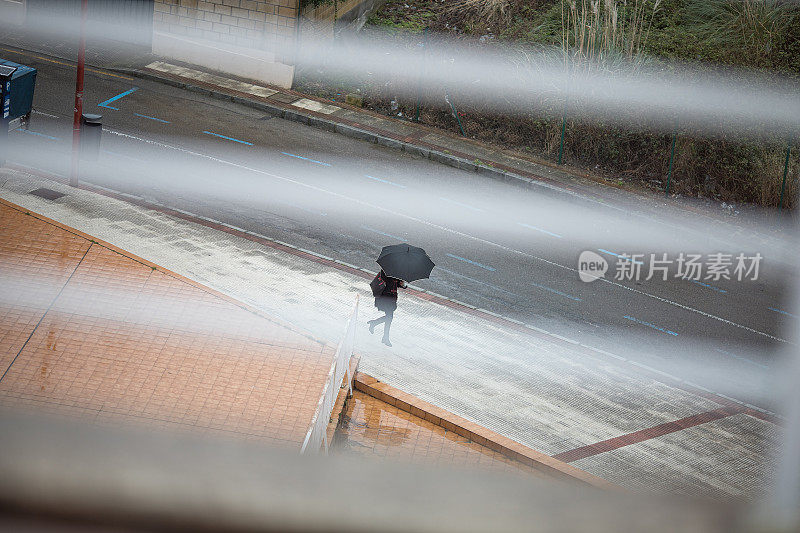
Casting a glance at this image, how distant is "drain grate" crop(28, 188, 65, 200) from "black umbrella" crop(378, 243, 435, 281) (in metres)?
6.76

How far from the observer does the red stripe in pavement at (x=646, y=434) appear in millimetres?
10315

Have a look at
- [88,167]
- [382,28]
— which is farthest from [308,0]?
[88,167]

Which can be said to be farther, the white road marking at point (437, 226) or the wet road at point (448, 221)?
the white road marking at point (437, 226)

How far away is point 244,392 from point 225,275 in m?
4.76

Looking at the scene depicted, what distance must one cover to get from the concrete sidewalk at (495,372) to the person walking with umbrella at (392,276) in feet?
1.26

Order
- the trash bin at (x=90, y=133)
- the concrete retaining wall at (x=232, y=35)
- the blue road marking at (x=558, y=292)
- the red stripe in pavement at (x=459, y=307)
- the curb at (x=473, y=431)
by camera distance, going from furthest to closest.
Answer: the concrete retaining wall at (x=232, y=35) → the trash bin at (x=90, y=133) → the blue road marking at (x=558, y=292) → the red stripe in pavement at (x=459, y=307) → the curb at (x=473, y=431)

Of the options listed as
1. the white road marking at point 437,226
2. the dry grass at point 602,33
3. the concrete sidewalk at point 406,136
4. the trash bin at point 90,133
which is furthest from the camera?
the dry grass at point 602,33

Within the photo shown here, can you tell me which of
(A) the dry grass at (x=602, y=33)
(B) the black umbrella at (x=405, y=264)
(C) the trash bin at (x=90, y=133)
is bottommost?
(B) the black umbrella at (x=405, y=264)

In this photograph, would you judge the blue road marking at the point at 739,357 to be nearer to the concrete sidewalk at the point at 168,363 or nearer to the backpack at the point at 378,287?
the backpack at the point at 378,287

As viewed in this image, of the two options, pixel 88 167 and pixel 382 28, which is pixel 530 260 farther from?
pixel 382 28

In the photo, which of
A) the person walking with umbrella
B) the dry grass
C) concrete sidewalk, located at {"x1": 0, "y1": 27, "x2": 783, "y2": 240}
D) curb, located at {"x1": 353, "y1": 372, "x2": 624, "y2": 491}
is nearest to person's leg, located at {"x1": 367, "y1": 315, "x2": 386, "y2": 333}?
the person walking with umbrella

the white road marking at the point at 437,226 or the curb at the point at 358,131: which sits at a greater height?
the curb at the point at 358,131

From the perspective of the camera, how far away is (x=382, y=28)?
2905 centimetres

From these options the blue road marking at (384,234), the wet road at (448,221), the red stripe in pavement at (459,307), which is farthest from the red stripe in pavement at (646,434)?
the blue road marking at (384,234)
